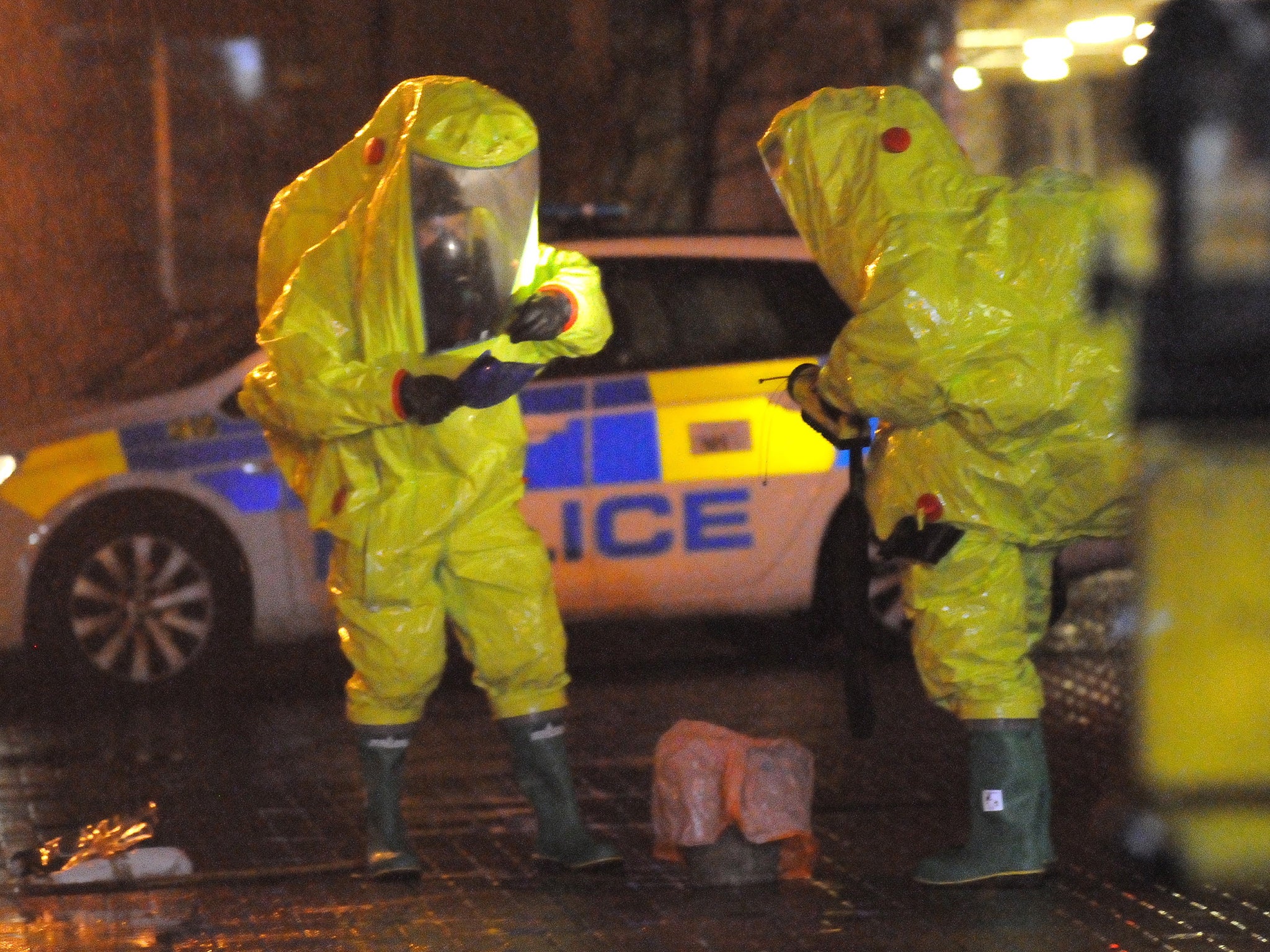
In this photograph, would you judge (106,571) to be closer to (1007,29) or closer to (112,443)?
(112,443)

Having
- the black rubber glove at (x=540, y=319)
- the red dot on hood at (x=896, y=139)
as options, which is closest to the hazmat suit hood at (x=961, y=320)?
the red dot on hood at (x=896, y=139)

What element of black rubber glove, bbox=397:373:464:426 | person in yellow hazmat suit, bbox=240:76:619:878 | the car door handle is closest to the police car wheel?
the car door handle

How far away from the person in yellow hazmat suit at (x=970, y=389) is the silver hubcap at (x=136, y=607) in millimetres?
3337

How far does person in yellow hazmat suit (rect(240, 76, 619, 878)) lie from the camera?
14.8ft

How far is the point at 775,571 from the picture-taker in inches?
284

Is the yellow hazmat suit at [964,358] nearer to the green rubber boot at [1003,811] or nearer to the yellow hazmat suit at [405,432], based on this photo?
the green rubber boot at [1003,811]

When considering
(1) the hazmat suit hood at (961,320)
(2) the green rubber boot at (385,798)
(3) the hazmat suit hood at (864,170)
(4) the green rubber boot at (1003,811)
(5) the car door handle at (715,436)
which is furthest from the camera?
(5) the car door handle at (715,436)

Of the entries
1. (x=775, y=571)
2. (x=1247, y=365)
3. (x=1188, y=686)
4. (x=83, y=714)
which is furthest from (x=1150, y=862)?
(x=83, y=714)

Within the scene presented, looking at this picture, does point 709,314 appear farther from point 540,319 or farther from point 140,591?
point 540,319

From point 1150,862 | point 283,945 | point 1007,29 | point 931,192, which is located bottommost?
point 283,945

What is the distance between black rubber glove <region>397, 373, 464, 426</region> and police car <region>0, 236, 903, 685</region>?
2631mm

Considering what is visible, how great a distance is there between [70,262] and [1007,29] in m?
5.41

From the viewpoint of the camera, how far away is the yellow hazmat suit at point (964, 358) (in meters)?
4.22

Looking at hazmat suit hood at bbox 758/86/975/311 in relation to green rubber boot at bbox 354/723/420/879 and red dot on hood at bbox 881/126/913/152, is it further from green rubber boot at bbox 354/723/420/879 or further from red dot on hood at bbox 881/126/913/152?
green rubber boot at bbox 354/723/420/879
